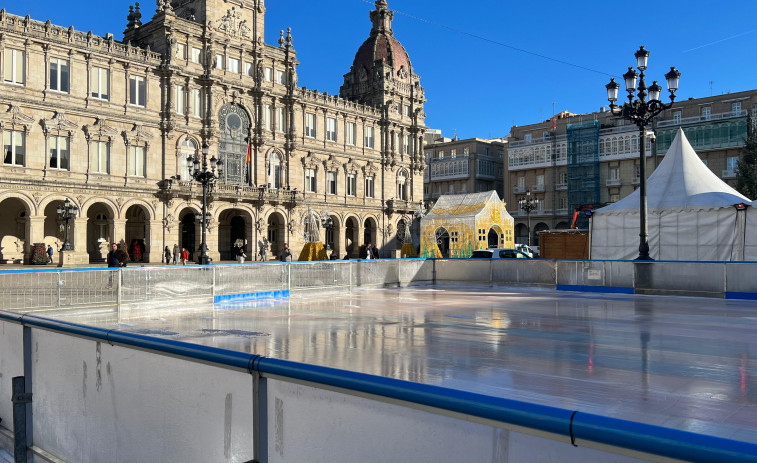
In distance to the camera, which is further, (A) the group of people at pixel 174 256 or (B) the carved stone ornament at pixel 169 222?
(B) the carved stone ornament at pixel 169 222

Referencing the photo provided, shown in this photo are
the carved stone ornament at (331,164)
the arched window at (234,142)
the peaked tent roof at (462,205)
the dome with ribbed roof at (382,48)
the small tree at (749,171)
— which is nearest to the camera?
the peaked tent roof at (462,205)

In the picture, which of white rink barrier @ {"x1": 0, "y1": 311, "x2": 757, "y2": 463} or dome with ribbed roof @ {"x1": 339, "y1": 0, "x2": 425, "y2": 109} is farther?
dome with ribbed roof @ {"x1": 339, "y1": 0, "x2": 425, "y2": 109}

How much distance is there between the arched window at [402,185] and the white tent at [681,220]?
33586mm

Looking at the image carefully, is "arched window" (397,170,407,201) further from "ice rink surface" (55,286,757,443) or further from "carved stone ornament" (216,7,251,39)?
"ice rink surface" (55,286,757,443)

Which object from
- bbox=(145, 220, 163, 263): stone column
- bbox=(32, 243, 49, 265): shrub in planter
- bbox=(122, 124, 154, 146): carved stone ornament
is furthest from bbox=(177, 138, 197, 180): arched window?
bbox=(32, 243, 49, 265): shrub in planter

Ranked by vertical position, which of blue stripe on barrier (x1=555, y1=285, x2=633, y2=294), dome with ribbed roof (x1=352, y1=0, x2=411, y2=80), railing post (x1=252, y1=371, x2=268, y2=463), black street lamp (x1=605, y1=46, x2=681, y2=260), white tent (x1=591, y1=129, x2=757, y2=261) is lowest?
blue stripe on barrier (x1=555, y1=285, x2=633, y2=294)

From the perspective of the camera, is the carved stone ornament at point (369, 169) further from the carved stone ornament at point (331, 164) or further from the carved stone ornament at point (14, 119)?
the carved stone ornament at point (14, 119)

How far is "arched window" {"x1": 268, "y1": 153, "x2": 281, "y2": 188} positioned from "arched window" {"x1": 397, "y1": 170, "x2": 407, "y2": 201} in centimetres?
1434

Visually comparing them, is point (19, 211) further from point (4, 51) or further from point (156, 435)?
point (156, 435)

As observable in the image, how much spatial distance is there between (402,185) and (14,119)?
1351 inches

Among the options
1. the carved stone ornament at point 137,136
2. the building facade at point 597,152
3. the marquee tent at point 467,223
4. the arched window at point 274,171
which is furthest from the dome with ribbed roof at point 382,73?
the carved stone ornament at point 137,136

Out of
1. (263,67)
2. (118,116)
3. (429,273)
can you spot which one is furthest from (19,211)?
(429,273)

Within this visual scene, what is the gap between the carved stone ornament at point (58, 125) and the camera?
34.2 meters

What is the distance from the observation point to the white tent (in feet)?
70.9
